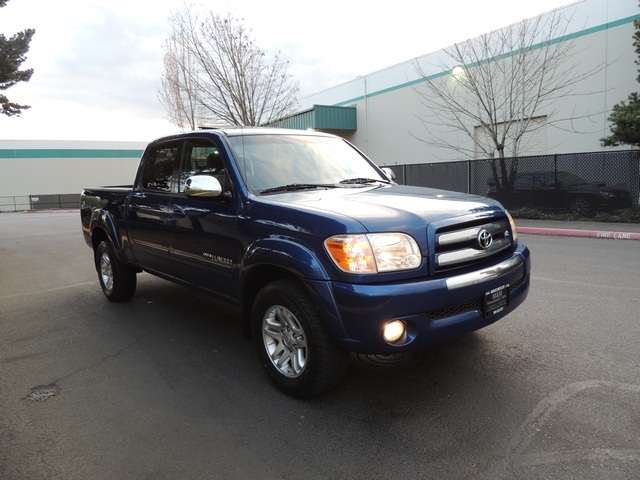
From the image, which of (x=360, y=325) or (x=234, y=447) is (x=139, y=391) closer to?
(x=234, y=447)

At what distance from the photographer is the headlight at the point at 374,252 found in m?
2.76

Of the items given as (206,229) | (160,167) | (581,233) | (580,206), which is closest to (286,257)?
(206,229)

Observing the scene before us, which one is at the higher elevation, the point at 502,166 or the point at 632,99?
the point at 632,99

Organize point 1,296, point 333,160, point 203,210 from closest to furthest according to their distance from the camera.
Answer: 1. point 203,210
2. point 333,160
3. point 1,296

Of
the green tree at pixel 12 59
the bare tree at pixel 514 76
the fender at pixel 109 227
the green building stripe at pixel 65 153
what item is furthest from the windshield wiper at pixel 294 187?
the green building stripe at pixel 65 153

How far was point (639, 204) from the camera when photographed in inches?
511

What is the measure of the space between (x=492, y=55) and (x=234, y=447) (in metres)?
18.8

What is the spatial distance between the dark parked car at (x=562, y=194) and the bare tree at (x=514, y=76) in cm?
49

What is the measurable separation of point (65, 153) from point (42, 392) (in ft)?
150

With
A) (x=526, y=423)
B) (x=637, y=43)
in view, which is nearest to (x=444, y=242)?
(x=526, y=423)

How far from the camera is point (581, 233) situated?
11.1m

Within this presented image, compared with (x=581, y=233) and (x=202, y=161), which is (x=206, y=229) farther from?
(x=581, y=233)

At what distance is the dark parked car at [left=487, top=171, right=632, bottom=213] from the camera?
13375mm

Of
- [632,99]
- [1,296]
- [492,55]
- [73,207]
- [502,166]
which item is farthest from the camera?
[73,207]
